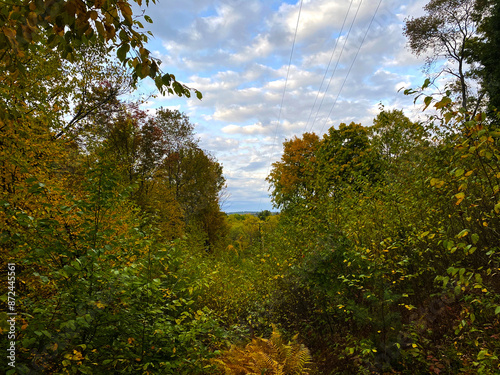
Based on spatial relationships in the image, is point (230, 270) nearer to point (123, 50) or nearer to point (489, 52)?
point (123, 50)

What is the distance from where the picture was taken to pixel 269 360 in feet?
10.5

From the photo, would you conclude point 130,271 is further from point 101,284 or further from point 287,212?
point 287,212

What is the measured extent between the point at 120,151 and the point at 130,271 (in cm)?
1380

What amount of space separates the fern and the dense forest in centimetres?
3

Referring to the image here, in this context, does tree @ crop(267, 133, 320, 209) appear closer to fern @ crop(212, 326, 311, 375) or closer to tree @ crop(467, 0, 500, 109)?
tree @ crop(467, 0, 500, 109)

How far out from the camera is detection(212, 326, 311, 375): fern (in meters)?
3.20

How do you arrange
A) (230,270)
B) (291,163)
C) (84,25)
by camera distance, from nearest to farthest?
(84,25) < (230,270) < (291,163)

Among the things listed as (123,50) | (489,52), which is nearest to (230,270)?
(123,50)

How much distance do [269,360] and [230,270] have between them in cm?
466

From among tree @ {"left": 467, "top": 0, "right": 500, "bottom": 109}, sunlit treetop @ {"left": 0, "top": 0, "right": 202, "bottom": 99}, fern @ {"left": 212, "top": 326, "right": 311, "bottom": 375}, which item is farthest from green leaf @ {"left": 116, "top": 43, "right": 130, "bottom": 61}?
tree @ {"left": 467, "top": 0, "right": 500, "bottom": 109}

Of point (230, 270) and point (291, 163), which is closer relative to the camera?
point (230, 270)

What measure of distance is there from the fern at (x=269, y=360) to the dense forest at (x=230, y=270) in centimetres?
3

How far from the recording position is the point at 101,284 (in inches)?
95.9

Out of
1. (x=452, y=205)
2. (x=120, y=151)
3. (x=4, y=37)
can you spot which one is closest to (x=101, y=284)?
(x=4, y=37)
